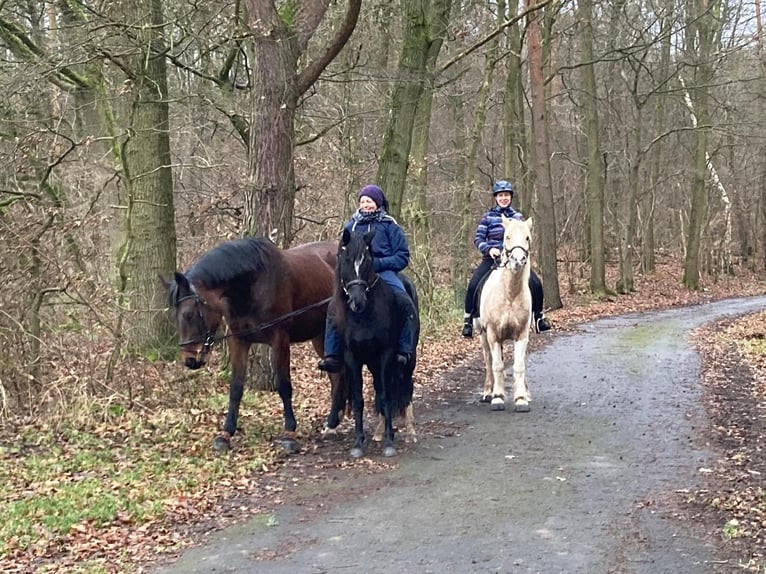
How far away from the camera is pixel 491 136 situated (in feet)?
113

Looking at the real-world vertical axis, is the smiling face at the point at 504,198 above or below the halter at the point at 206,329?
above

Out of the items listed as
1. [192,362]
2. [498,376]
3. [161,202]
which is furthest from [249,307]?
[161,202]

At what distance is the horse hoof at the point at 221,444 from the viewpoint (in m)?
8.51

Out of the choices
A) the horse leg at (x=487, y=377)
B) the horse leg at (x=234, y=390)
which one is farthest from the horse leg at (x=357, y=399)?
the horse leg at (x=487, y=377)

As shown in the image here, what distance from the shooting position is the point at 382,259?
8.59 metres

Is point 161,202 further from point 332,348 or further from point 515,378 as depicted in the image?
point 515,378

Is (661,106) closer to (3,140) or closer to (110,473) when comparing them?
(3,140)

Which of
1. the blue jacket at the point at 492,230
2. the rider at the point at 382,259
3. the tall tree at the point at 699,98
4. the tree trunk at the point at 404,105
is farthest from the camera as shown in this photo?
the tall tree at the point at 699,98

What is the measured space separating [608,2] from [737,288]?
1432 cm

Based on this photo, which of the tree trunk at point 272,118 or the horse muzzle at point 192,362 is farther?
the tree trunk at point 272,118

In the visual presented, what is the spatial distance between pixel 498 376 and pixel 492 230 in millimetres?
1851

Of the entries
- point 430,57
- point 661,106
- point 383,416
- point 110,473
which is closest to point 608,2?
point 661,106

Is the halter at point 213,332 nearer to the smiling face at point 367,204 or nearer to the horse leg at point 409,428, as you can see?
the smiling face at point 367,204

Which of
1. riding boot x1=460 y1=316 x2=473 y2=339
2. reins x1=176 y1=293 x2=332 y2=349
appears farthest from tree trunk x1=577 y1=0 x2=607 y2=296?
reins x1=176 y1=293 x2=332 y2=349
